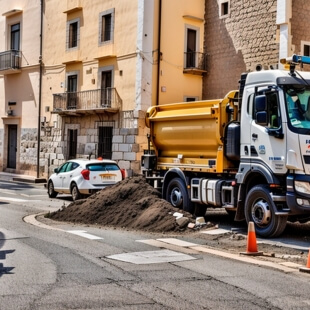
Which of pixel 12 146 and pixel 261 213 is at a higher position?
pixel 12 146

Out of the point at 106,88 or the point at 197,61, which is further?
the point at 106,88

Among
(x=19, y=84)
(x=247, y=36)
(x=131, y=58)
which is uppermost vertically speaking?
(x=247, y=36)

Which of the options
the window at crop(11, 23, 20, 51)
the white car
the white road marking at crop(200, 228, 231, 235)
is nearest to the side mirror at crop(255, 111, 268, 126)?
the white road marking at crop(200, 228, 231, 235)

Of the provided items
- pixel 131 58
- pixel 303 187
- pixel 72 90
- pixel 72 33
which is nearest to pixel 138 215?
pixel 303 187

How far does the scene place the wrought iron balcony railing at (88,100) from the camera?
26656 millimetres

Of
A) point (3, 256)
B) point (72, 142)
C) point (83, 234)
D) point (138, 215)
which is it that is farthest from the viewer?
point (72, 142)

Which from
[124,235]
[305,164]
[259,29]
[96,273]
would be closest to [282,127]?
[305,164]

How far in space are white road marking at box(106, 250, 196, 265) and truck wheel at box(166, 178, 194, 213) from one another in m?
4.40

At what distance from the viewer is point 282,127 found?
11.2 m

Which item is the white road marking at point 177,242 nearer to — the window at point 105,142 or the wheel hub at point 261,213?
the wheel hub at point 261,213

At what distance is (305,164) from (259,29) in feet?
46.7

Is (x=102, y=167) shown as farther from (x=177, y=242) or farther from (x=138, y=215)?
(x=177, y=242)

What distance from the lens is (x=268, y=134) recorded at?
11508mm

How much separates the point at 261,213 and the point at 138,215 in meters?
3.22
